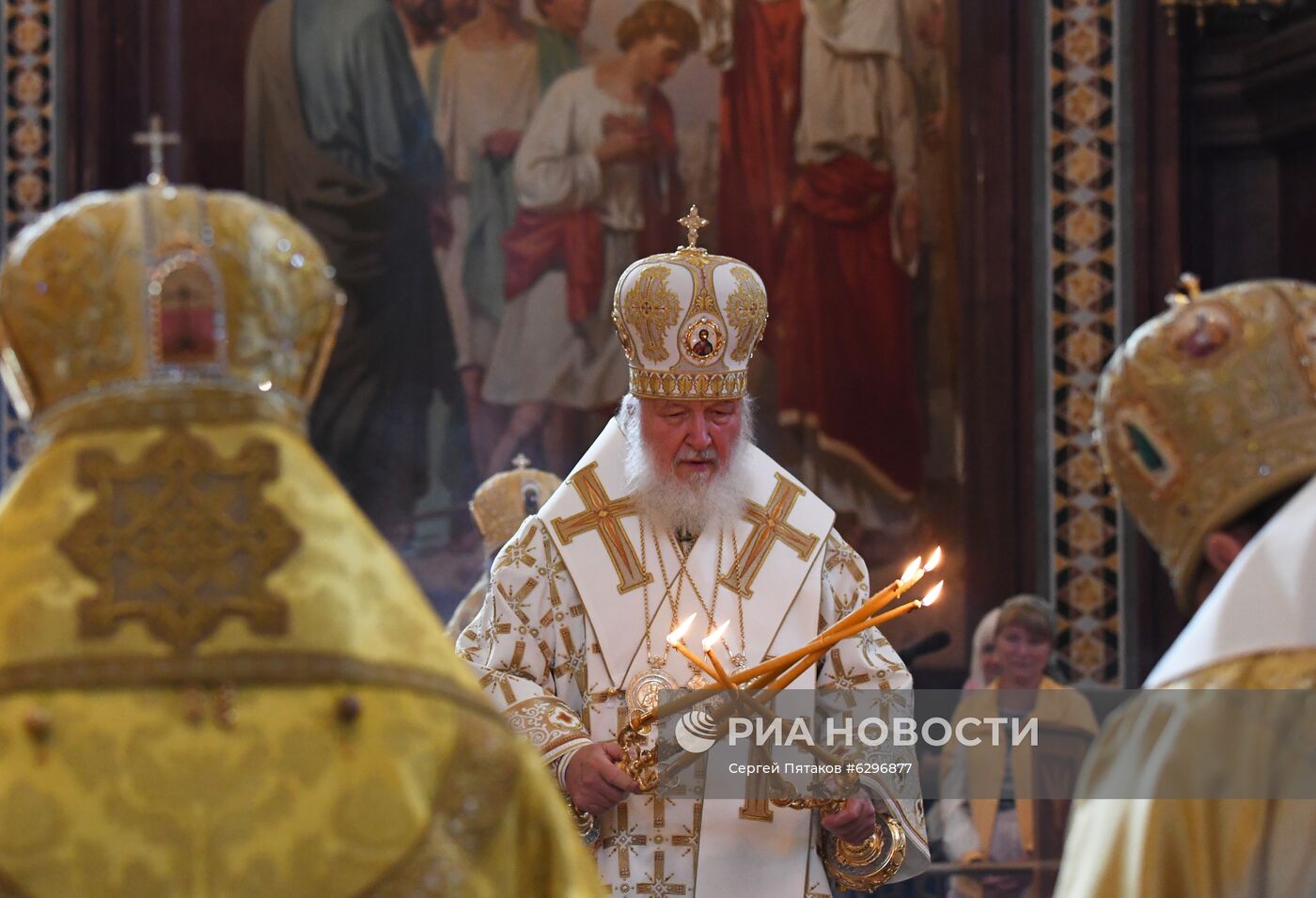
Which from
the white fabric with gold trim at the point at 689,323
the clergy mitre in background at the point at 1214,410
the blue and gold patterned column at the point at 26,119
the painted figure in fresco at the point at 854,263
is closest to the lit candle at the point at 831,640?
the white fabric with gold trim at the point at 689,323

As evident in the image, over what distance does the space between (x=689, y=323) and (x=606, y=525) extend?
515mm

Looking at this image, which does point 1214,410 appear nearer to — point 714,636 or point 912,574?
point 912,574

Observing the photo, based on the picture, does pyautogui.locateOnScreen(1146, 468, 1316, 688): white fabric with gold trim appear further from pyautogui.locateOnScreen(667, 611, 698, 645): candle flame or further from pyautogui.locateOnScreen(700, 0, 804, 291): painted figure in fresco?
pyautogui.locateOnScreen(700, 0, 804, 291): painted figure in fresco

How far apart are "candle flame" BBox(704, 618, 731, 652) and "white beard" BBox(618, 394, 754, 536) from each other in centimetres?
26

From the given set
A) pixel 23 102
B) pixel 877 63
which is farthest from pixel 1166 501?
pixel 23 102

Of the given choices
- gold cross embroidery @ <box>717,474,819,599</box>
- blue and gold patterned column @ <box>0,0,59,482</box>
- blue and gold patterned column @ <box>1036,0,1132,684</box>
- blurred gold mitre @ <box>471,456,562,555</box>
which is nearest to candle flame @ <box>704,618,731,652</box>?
gold cross embroidery @ <box>717,474,819,599</box>

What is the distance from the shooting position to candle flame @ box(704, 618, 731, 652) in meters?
4.37

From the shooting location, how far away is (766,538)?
16.3ft

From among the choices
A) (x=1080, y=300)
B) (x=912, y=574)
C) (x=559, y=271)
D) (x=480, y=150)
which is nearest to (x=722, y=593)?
(x=912, y=574)

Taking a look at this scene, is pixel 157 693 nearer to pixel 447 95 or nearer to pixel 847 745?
pixel 847 745

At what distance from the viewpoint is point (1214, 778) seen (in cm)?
A: 240

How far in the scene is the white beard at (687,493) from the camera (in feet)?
16.2

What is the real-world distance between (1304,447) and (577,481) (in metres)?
2.70

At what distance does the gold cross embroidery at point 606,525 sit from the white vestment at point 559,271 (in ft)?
17.0
